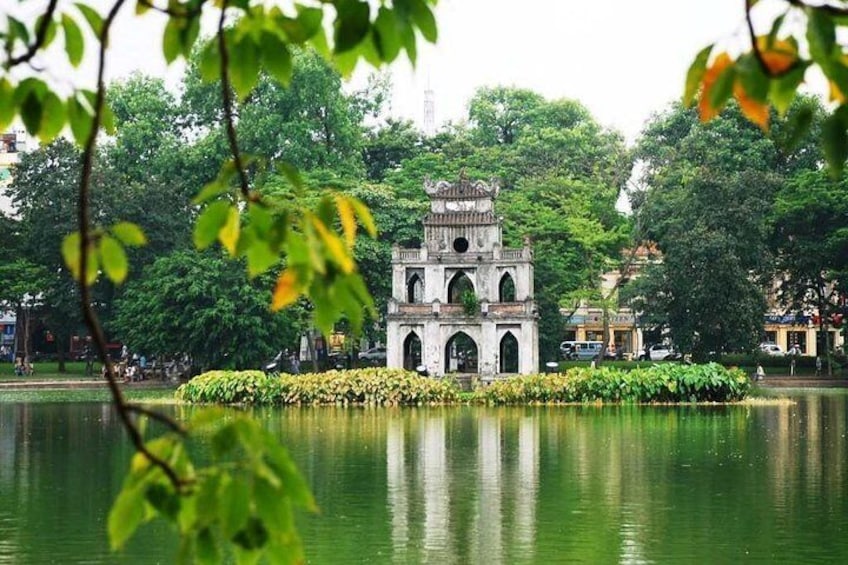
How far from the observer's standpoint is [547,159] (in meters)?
50.2

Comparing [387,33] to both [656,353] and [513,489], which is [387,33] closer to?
[513,489]

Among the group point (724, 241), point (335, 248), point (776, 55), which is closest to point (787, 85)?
point (776, 55)

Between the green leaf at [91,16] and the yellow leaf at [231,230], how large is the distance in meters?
0.47

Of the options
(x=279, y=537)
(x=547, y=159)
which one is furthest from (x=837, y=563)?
(x=547, y=159)

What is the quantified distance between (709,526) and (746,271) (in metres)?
29.6

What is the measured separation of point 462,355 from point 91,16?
1734 inches

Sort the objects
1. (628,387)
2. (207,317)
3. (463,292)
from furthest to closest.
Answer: (463,292)
(207,317)
(628,387)

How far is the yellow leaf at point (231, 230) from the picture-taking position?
241 cm

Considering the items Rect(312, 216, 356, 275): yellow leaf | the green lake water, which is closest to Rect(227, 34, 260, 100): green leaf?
Rect(312, 216, 356, 275): yellow leaf

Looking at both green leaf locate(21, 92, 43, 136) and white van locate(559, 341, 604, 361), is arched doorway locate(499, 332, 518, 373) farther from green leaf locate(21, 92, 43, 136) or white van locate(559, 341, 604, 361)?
green leaf locate(21, 92, 43, 136)

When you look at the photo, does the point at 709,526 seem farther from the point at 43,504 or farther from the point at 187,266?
the point at 187,266

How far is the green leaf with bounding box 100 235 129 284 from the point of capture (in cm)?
237

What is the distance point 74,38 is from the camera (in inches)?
104

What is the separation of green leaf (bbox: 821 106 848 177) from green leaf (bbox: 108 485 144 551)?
3.98 ft
